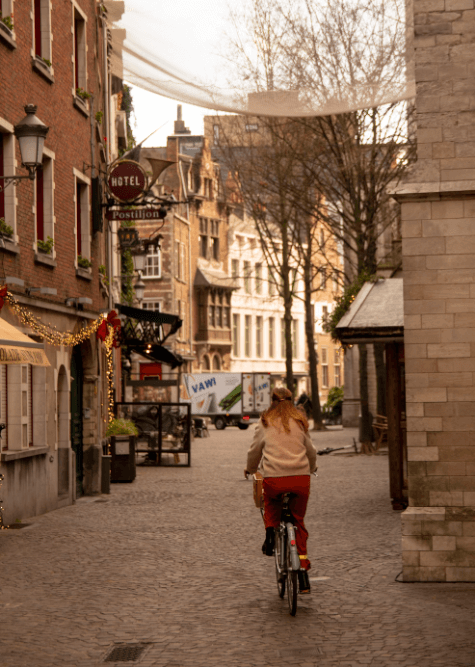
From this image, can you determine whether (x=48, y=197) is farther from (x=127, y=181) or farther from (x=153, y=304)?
(x=153, y=304)

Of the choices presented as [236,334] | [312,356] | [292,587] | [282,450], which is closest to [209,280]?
[236,334]

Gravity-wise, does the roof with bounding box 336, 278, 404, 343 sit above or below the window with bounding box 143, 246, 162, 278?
below

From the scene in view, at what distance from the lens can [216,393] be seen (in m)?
53.3

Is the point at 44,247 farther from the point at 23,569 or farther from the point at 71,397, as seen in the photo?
the point at 23,569

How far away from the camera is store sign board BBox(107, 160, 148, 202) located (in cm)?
2105

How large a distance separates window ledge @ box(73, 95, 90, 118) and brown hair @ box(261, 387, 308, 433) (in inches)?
469

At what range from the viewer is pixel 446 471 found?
9.85 metres

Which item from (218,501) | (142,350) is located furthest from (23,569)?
(142,350)

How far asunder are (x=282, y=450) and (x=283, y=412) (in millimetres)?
319

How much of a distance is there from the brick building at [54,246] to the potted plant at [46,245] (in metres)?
0.02

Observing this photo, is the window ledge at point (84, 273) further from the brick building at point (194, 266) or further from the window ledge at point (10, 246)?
the brick building at point (194, 266)

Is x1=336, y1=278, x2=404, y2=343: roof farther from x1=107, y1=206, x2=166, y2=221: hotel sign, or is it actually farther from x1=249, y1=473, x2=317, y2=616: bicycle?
x1=107, y1=206, x2=166, y2=221: hotel sign

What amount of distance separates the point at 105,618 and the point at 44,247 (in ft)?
31.4

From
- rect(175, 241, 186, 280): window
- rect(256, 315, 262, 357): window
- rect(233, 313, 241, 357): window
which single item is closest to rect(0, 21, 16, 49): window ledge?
rect(175, 241, 186, 280): window
